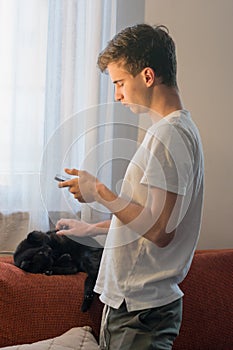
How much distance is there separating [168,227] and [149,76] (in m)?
0.33

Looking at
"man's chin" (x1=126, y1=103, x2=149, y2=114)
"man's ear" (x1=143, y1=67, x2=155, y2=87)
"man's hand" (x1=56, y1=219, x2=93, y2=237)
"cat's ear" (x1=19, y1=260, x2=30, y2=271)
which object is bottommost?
"cat's ear" (x1=19, y1=260, x2=30, y2=271)

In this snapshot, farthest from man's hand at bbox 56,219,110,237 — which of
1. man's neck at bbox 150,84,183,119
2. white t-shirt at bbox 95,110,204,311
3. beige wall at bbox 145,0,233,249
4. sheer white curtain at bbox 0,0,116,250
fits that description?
beige wall at bbox 145,0,233,249

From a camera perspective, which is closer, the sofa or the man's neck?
the man's neck

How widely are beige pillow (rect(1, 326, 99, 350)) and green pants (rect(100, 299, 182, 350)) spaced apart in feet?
1.19

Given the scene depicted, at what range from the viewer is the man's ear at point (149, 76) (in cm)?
118

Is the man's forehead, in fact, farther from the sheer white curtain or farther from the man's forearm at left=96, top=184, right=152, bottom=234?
the sheer white curtain

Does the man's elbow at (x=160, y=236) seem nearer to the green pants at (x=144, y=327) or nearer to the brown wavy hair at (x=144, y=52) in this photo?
the green pants at (x=144, y=327)

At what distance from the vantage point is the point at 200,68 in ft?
7.69

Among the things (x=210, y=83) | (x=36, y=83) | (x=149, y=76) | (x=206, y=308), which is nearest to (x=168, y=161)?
(x=149, y=76)

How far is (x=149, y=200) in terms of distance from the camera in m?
1.12

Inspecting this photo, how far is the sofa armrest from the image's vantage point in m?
1.65

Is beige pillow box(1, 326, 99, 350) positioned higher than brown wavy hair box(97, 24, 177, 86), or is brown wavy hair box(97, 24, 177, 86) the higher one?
brown wavy hair box(97, 24, 177, 86)

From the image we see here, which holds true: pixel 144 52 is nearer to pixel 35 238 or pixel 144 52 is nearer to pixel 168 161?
pixel 168 161

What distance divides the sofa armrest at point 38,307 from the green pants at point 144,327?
1.58ft
